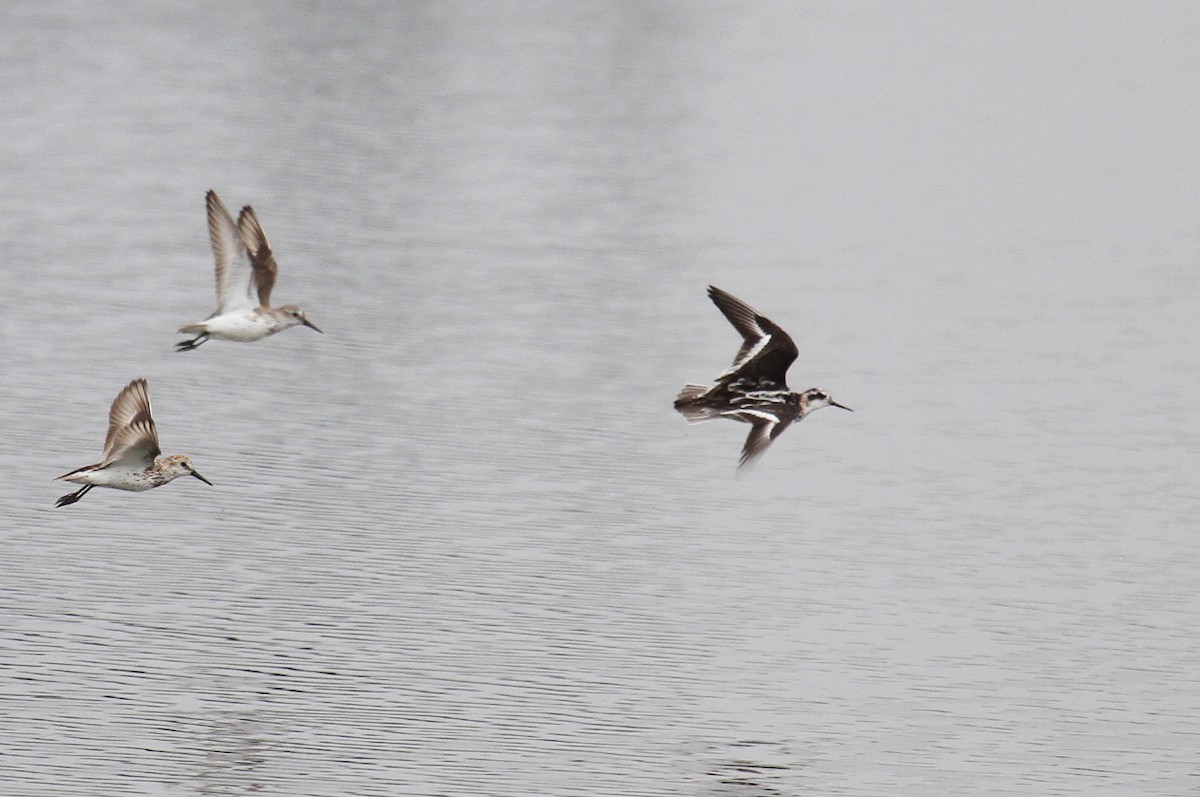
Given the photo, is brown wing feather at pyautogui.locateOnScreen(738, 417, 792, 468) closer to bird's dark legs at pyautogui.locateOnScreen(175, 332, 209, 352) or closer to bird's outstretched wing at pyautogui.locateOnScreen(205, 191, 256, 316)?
bird's outstretched wing at pyautogui.locateOnScreen(205, 191, 256, 316)

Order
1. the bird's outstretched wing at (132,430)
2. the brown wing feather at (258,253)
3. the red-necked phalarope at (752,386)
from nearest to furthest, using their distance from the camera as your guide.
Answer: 1. the bird's outstretched wing at (132,430)
2. the red-necked phalarope at (752,386)
3. the brown wing feather at (258,253)

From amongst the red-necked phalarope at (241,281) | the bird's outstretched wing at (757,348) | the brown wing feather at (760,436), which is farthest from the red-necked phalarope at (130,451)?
the bird's outstretched wing at (757,348)

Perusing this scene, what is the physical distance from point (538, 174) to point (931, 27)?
3412 cm

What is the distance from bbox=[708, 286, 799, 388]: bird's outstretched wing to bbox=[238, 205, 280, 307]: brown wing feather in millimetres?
4388

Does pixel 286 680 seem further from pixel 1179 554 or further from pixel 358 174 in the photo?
pixel 358 174

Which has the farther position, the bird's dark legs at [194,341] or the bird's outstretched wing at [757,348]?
the bird's dark legs at [194,341]

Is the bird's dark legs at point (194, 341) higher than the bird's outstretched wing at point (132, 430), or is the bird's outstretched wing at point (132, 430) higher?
the bird's dark legs at point (194, 341)

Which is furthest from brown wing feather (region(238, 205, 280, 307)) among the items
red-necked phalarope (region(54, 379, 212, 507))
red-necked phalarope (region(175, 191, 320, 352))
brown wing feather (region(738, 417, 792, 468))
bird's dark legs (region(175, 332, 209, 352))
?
brown wing feather (region(738, 417, 792, 468))

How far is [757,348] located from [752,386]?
1.21 feet

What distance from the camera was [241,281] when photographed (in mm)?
21953

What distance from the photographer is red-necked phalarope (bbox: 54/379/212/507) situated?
1903 centimetres

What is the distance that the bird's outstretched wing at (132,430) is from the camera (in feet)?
62.3

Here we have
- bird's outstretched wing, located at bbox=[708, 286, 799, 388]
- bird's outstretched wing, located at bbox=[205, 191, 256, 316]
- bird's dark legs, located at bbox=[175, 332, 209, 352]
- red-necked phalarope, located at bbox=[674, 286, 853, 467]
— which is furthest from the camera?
bird's dark legs, located at bbox=[175, 332, 209, 352]

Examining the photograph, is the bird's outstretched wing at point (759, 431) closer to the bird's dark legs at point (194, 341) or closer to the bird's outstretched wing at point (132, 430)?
the bird's outstretched wing at point (132, 430)
